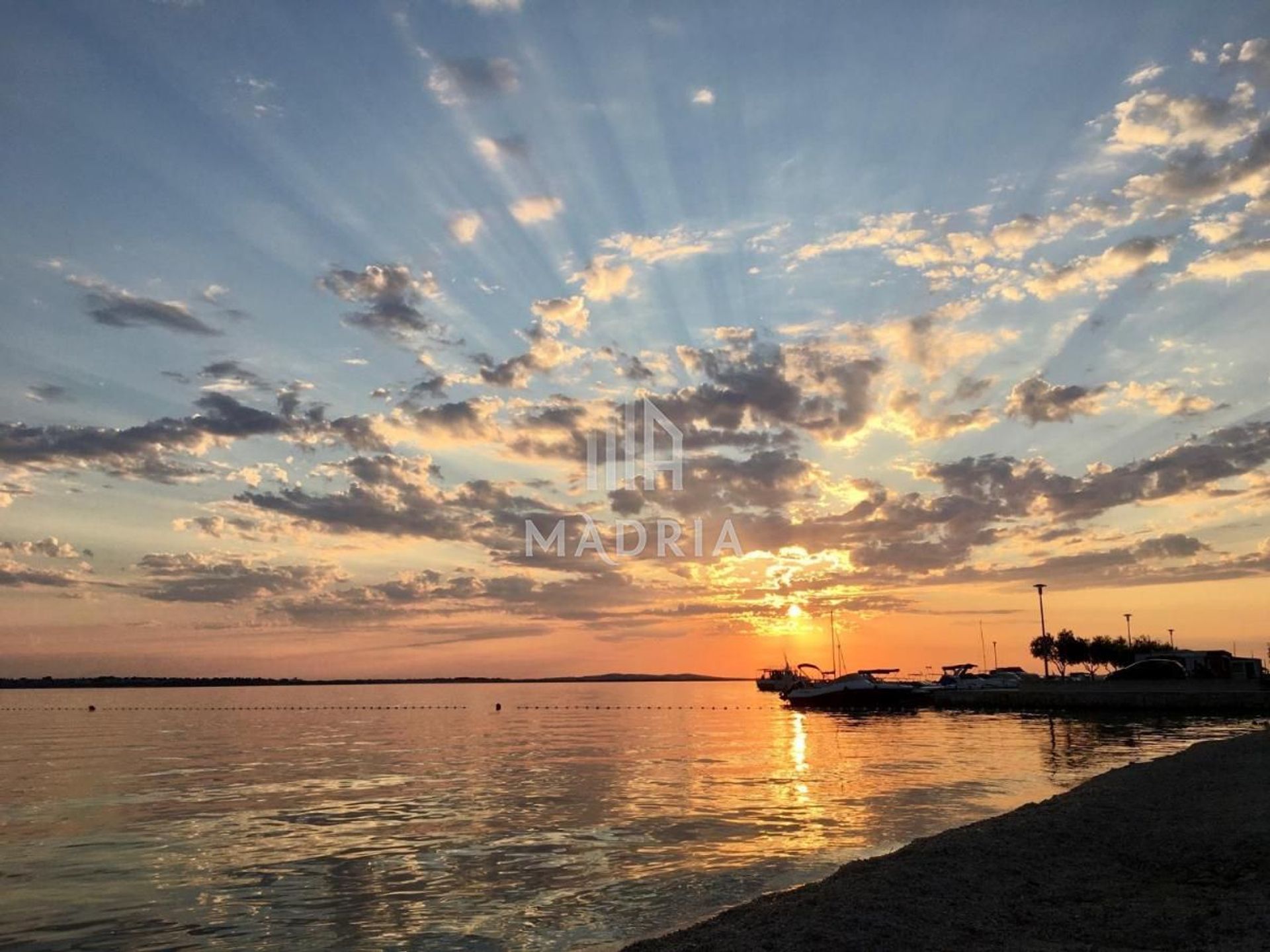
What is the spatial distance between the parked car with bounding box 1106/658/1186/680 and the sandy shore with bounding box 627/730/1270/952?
3295 inches

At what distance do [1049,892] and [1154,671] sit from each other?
98.0 m

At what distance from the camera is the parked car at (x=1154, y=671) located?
323 ft

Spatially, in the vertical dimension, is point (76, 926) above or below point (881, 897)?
below

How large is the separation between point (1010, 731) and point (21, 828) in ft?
225

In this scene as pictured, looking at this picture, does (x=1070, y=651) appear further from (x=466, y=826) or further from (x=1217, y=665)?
(x=466, y=826)

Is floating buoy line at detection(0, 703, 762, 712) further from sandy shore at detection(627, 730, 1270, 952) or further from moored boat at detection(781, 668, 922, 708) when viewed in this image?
sandy shore at detection(627, 730, 1270, 952)

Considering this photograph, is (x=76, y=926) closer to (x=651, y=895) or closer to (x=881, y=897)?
(x=651, y=895)

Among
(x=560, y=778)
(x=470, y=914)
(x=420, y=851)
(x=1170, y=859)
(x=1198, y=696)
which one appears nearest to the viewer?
(x=1170, y=859)

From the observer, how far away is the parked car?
9844 cm

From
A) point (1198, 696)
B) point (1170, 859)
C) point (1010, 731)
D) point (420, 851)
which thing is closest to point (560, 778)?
point (420, 851)

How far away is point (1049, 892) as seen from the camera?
16656 mm

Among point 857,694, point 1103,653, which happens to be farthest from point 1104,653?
point 857,694

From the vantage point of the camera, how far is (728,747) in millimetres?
72000

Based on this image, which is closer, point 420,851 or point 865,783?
point 420,851
